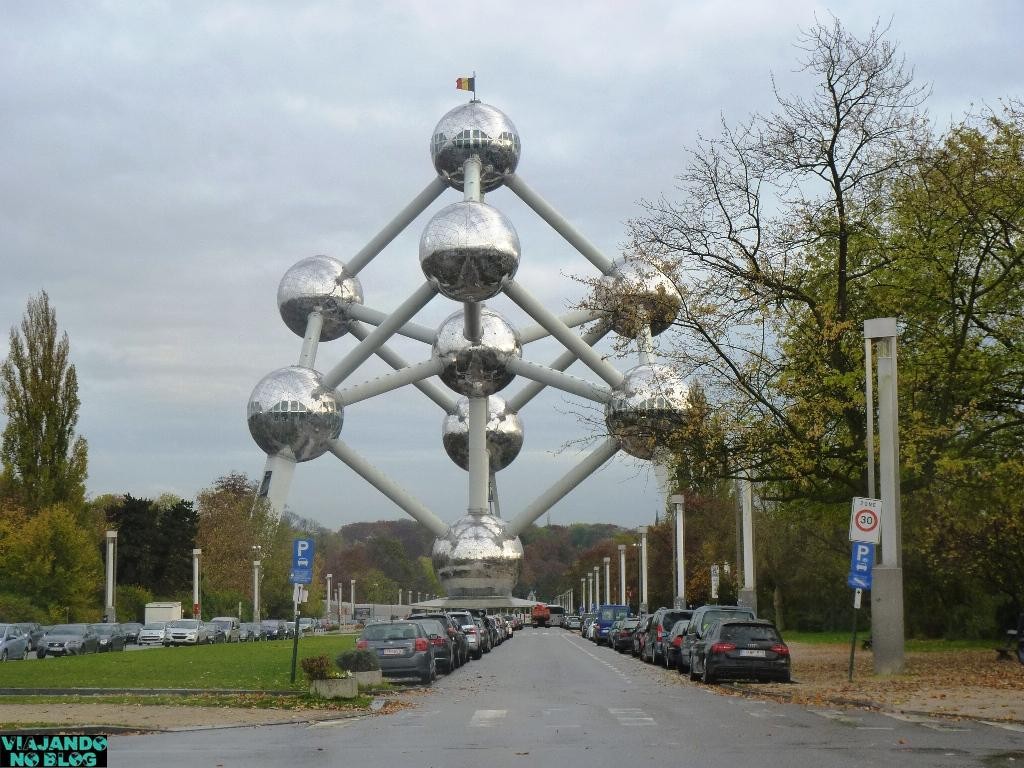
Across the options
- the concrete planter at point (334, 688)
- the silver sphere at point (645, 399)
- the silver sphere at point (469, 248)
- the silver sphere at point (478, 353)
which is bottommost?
the concrete planter at point (334, 688)

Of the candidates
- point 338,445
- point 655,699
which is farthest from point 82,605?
point 655,699

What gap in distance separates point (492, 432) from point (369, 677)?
3896cm

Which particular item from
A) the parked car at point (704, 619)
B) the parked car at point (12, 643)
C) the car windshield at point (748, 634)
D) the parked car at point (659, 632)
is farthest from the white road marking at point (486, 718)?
the parked car at point (12, 643)

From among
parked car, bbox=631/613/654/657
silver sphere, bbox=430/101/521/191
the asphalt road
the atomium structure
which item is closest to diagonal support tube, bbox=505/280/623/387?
the atomium structure

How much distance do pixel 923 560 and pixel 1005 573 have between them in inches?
318

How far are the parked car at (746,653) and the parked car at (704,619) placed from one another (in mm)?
1739

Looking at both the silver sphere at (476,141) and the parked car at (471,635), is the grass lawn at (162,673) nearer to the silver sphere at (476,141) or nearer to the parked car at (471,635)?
the parked car at (471,635)

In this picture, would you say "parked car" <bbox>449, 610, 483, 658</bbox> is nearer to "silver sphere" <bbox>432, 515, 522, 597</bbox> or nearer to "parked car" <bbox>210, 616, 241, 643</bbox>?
"silver sphere" <bbox>432, 515, 522, 597</bbox>

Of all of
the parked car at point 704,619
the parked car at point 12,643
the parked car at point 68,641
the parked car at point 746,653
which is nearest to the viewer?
the parked car at point 746,653

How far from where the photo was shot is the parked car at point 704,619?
26569mm

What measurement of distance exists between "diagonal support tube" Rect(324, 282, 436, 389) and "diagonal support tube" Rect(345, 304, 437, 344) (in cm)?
A: 294

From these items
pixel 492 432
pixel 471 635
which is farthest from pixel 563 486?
pixel 471 635

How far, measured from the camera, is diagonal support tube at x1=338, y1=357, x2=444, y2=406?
56.3 metres

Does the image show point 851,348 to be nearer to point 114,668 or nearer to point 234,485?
point 114,668
